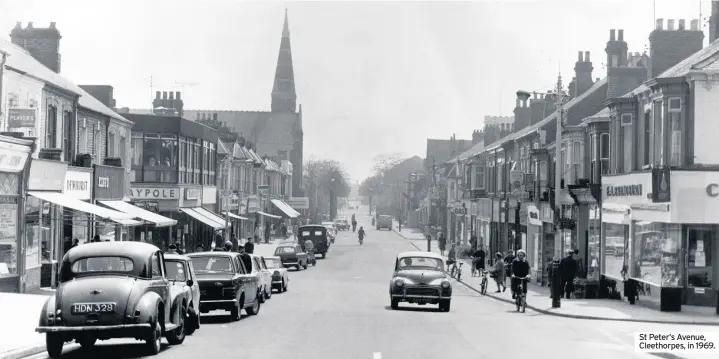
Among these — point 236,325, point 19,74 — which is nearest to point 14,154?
point 19,74

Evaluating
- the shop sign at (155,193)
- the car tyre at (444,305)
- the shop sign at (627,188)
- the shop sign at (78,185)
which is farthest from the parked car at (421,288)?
the shop sign at (155,193)

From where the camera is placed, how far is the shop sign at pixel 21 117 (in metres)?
30.0

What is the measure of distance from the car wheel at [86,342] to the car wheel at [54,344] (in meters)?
0.37

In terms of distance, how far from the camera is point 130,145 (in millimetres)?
51500

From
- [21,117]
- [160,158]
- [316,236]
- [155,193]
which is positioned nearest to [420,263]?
[21,117]

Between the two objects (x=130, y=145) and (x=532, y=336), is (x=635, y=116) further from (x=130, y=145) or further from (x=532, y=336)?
(x=130, y=145)

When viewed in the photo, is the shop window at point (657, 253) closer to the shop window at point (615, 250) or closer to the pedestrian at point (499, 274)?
the shop window at point (615, 250)

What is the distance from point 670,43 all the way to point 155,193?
95.0 ft

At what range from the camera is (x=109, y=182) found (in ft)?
141

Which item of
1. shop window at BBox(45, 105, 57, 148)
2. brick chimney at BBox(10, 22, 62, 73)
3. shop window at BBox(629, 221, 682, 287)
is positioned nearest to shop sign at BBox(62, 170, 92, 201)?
shop window at BBox(45, 105, 57, 148)

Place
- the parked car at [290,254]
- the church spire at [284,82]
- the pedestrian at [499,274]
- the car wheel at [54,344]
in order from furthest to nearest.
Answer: the church spire at [284,82] → the parked car at [290,254] → the pedestrian at [499,274] → the car wheel at [54,344]

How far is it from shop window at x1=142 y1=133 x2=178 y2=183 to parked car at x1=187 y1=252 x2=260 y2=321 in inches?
1189

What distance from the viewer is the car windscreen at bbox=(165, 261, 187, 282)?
19631mm

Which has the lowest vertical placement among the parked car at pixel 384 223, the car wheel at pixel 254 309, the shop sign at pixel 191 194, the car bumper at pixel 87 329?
the parked car at pixel 384 223
